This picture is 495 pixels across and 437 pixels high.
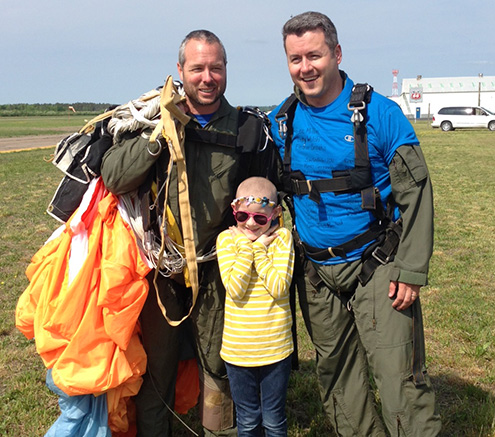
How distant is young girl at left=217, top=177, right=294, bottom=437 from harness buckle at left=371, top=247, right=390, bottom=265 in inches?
16.8

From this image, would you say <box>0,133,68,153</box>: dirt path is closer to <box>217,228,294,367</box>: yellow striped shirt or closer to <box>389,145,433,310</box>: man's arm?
<box>217,228,294,367</box>: yellow striped shirt

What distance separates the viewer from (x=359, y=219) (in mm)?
2799

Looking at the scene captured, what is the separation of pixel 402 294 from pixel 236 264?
828 mm

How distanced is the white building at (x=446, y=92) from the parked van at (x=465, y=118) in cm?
2590

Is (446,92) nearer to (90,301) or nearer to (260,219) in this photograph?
(260,219)

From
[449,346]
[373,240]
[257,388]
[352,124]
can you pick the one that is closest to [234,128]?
[352,124]

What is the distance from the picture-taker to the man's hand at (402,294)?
2639 millimetres

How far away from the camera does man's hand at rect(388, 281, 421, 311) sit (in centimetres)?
264

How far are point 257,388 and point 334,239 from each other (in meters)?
0.89

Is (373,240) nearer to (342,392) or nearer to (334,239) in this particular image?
(334,239)

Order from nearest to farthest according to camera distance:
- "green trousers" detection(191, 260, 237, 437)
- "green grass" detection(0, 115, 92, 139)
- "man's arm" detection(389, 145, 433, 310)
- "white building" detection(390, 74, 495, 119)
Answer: "man's arm" detection(389, 145, 433, 310) → "green trousers" detection(191, 260, 237, 437) → "green grass" detection(0, 115, 92, 139) → "white building" detection(390, 74, 495, 119)

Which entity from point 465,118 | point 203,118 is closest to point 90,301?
point 203,118

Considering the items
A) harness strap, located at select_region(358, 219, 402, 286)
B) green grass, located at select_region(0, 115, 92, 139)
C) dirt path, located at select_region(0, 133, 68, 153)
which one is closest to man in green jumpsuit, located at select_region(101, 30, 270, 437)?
harness strap, located at select_region(358, 219, 402, 286)

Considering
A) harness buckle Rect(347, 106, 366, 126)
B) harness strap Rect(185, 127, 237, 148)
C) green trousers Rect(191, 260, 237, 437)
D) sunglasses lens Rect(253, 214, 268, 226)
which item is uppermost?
harness buckle Rect(347, 106, 366, 126)
